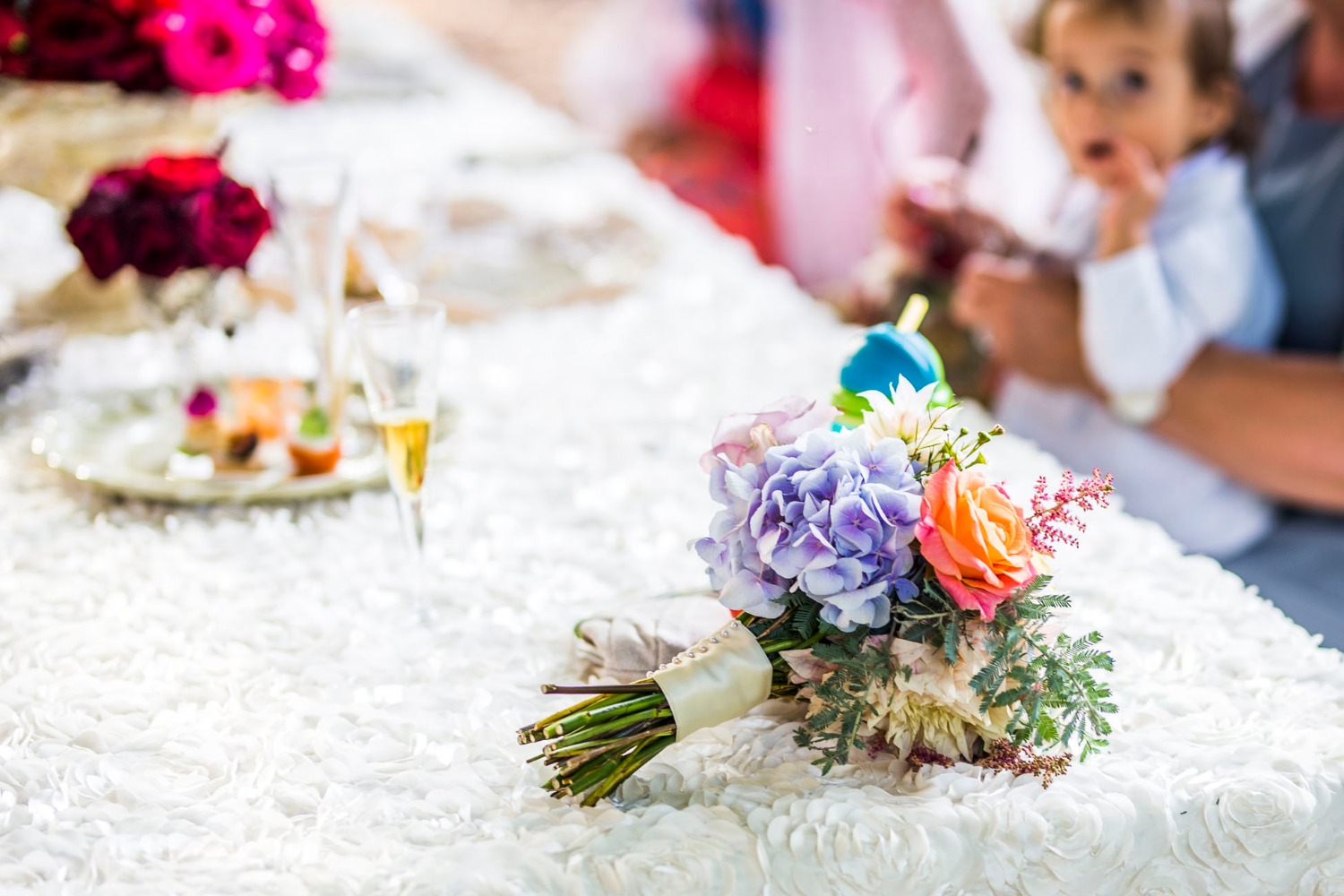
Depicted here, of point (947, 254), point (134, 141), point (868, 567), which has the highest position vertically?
point (868, 567)

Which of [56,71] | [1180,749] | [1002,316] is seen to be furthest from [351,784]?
[1002,316]

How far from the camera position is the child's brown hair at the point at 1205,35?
4.68 ft

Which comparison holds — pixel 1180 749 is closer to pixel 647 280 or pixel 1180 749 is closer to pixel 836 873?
Answer: pixel 836 873

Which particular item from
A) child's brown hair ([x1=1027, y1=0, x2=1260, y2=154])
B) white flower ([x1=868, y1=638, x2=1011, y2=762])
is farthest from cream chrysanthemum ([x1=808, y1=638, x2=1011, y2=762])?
child's brown hair ([x1=1027, y1=0, x2=1260, y2=154])

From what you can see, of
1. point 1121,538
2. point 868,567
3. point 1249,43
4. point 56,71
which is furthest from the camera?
point 1249,43

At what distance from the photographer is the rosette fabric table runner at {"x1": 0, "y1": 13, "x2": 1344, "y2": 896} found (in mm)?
587

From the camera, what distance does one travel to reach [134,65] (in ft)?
3.89

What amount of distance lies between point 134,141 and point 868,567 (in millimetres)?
1044

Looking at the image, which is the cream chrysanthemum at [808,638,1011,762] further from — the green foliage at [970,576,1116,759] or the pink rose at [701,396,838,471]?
the pink rose at [701,396,838,471]

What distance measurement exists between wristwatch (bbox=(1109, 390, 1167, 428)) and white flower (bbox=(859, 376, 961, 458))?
0.98 meters

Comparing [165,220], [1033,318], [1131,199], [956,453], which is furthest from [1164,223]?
[165,220]

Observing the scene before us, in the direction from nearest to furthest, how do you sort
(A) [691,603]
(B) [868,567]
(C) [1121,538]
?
(B) [868,567]
(A) [691,603]
(C) [1121,538]

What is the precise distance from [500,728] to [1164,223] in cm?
118

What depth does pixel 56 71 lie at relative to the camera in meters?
1.19
